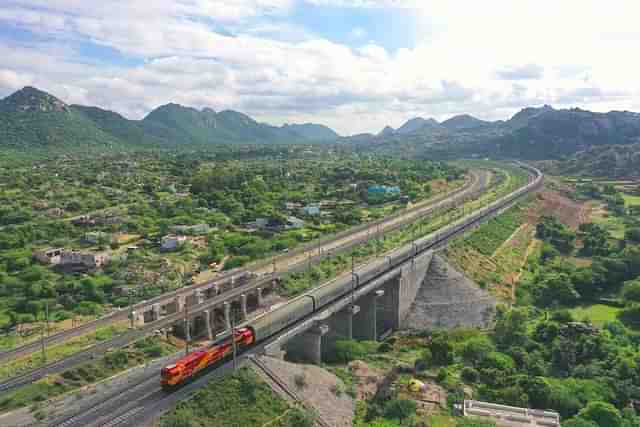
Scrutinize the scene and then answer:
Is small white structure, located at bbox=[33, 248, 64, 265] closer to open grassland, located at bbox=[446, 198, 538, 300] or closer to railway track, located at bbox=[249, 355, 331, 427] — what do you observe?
railway track, located at bbox=[249, 355, 331, 427]

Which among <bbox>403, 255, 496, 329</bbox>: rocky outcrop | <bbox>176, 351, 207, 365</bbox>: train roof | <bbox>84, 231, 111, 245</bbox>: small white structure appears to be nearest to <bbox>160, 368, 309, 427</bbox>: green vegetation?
<bbox>176, 351, 207, 365</bbox>: train roof

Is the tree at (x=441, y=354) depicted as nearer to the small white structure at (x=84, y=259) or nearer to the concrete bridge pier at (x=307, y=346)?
the concrete bridge pier at (x=307, y=346)

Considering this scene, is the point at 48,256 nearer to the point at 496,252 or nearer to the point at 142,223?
the point at 142,223

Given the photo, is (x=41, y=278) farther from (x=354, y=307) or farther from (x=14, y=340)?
(x=354, y=307)

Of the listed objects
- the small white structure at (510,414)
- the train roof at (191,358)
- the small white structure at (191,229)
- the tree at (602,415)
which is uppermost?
the train roof at (191,358)

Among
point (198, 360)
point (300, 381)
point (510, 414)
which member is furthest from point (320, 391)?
point (510, 414)

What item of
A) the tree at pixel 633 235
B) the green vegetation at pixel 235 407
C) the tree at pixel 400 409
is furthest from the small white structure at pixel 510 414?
the tree at pixel 633 235
